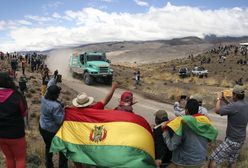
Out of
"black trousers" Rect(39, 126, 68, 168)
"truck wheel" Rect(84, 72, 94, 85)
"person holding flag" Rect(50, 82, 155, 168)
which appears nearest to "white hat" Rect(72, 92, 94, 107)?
"person holding flag" Rect(50, 82, 155, 168)

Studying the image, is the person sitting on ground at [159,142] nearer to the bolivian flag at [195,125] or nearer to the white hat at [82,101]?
the bolivian flag at [195,125]

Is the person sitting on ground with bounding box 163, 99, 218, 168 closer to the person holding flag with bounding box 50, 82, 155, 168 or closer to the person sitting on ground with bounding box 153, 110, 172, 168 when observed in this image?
the person sitting on ground with bounding box 153, 110, 172, 168

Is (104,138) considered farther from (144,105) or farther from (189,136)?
(144,105)

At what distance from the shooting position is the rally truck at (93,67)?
3594 centimetres

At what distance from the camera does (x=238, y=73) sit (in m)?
61.5

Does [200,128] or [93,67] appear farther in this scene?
[93,67]

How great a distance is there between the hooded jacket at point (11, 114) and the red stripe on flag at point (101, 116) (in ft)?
2.98

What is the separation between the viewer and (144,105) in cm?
2741

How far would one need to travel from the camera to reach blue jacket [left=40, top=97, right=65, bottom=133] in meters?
7.61

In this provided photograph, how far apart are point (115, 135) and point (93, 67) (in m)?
29.5

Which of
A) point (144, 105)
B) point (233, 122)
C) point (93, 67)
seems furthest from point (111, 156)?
point (93, 67)

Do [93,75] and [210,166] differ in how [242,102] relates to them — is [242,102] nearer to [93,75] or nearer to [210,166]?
[210,166]

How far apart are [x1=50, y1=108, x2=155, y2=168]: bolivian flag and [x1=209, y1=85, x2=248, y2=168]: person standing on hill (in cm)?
168

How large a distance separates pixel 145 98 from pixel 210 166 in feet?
75.9
